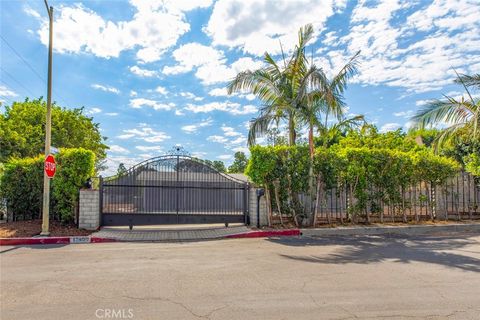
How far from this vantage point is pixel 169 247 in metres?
9.55

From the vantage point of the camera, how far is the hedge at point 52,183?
11.7m

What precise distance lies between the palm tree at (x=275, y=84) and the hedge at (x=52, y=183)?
6407mm

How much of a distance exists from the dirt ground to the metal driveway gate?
1226mm

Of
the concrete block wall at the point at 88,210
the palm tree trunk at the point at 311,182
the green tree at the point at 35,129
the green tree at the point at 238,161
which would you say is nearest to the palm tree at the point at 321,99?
the palm tree trunk at the point at 311,182

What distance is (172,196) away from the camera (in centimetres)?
1297

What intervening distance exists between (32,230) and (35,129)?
63.6 ft

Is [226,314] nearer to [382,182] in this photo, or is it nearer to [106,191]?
[106,191]

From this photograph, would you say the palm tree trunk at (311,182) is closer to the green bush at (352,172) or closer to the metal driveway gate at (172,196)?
the green bush at (352,172)

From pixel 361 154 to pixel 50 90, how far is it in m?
11.4

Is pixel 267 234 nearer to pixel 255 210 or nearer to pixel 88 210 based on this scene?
pixel 255 210

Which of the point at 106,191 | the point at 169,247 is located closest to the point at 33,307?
the point at 169,247

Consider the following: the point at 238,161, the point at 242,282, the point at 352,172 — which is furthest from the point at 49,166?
the point at 238,161

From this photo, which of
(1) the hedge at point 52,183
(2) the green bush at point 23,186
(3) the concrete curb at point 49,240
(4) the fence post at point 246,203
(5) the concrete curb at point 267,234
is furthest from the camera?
(4) the fence post at point 246,203

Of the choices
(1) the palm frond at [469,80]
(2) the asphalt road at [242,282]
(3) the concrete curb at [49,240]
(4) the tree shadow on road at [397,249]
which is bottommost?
(4) the tree shadow on road at [397,249]
